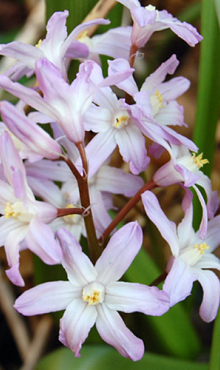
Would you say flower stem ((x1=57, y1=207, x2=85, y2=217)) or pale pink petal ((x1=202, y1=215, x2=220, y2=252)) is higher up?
flower stem ((x1=57, y1=207, x2=85, y2=217))

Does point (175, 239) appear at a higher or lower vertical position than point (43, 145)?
lower

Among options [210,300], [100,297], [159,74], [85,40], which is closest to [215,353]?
[210,300]

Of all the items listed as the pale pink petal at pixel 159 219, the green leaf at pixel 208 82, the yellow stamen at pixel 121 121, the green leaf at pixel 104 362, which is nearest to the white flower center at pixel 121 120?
the yellow stamen at pixel 121 121

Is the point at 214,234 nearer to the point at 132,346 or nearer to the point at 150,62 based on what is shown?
the point at 132,346

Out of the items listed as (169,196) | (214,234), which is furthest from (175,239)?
(169,196)

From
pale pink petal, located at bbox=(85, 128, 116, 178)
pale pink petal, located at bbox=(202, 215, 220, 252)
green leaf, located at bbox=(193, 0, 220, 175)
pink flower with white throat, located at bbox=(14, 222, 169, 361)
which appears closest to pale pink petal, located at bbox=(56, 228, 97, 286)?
pink flower with white throat, located at bbox=(14, 222, 169, 361)

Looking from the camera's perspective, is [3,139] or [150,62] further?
[150,62]

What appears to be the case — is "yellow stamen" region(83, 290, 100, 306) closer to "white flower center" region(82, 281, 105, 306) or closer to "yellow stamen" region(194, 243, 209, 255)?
"white flower center" region(82, 281, 105, 306)

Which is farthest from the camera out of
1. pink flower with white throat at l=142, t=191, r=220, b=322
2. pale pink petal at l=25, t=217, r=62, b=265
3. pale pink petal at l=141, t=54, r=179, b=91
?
pale pink petal at l=141, t=54, r=179, b=91
